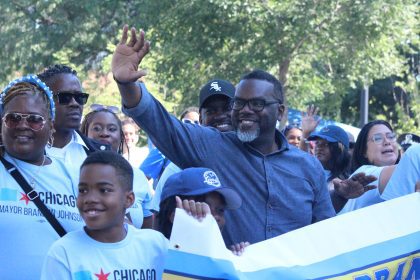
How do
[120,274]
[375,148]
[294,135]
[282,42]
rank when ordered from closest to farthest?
1. [120,274]
2. [375,148]
3. [294,135]
4. [282,42]

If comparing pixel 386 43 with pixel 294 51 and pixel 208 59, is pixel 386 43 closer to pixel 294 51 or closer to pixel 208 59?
pixel 294 51

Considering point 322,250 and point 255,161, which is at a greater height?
point 255,161

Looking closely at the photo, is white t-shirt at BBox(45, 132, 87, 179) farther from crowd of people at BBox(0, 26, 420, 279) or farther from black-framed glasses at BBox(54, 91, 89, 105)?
black-framed glasses at BBox(54, 91, 89, 105)

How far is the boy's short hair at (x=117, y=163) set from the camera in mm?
4469

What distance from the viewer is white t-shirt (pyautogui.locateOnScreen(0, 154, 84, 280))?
4.51 m

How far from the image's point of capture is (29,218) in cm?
459

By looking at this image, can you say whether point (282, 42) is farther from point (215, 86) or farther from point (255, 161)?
point (255, 161)

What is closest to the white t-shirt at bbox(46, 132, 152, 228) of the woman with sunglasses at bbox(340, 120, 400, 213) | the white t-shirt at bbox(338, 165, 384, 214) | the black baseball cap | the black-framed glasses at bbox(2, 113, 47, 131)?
the black-framed glasses at bbox(2, 113, 47, 131)

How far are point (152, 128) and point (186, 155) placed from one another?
290 mm

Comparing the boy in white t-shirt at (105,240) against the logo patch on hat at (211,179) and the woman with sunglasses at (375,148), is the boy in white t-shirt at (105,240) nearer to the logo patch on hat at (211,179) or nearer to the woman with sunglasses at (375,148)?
the logo patch on hat at (211,179)

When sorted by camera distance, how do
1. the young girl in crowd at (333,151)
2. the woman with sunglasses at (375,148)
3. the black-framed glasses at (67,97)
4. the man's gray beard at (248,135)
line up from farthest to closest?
1. the young girl in crowd at (333,151)
2. the woman with sunglasses at (375,148)
3. the black-framed glasses at (67,97)
4. the man's gray beard at (248,135)

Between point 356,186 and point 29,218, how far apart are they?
7.29 feet

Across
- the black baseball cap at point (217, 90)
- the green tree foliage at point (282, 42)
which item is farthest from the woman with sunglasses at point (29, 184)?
the green tree foliage at point (282, 42)

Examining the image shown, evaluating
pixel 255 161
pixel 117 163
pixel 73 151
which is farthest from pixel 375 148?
pixel 117 163
